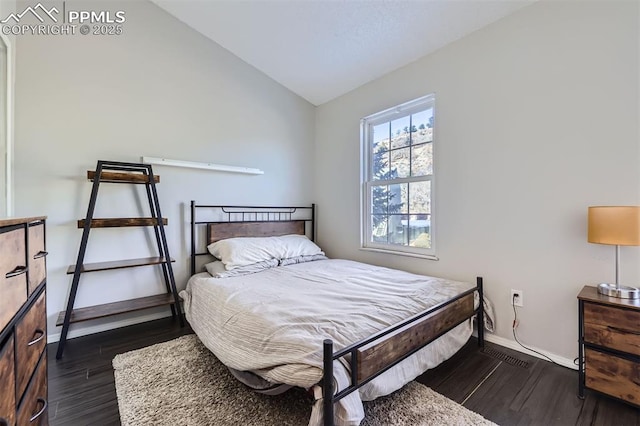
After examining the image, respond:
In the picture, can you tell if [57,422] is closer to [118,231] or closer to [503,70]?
[118,231]

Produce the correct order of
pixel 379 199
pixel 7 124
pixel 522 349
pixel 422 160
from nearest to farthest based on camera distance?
pixel 7 124, pixel 522 349, pixel 422 160, pixel 379 199

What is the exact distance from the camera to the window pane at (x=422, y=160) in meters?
2.71

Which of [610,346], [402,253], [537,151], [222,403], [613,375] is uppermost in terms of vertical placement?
[537,151]

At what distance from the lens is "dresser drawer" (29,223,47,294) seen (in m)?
1.02

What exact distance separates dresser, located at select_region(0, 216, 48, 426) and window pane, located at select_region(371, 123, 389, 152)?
2813 mm

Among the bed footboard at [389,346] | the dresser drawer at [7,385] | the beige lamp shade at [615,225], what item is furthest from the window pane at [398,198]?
the dresser drawer at [7,385]

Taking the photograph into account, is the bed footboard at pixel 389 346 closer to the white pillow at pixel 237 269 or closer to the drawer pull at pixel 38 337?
the drawer pull at pixel 38 337

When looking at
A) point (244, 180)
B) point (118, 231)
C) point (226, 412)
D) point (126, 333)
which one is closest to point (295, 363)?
point (226, 412)

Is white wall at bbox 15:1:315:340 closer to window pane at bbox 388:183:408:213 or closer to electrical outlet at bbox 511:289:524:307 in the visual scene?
window pane at bbox 388:183:408:213

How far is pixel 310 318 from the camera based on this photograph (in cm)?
154

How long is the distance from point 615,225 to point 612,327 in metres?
0.54

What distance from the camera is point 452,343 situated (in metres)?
1.96

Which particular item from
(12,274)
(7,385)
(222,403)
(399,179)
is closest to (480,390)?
(222,403)

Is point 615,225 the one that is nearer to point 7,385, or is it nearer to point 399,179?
point 399,179
